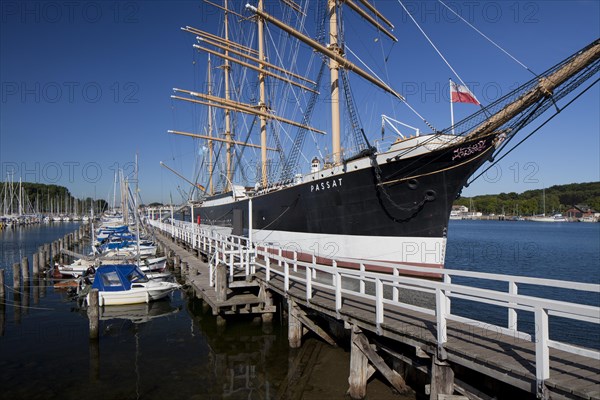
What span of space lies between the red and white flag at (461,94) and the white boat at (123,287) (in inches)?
528

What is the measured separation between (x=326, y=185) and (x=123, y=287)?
389 inches

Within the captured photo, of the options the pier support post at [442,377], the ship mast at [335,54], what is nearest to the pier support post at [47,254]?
the ship mast at [335,54]

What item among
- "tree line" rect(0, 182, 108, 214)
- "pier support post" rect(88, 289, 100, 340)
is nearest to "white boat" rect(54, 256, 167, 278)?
"pier support post" rect(88, 289, 100, 340)

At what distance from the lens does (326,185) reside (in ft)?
64.4

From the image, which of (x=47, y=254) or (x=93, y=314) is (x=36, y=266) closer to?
(x=47, y=254)

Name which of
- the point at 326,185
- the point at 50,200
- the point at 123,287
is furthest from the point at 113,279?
the point at 50,200

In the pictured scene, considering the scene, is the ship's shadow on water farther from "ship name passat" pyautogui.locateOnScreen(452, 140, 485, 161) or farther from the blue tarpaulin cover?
the blue tarpaulin cover

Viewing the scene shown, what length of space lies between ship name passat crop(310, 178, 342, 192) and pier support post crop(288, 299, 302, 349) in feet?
29.6

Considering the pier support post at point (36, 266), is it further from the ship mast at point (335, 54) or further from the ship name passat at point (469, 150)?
the ship name passat at point (469, 150)

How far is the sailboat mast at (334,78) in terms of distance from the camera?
2181 cm

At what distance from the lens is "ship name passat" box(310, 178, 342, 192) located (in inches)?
745

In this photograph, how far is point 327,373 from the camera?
9.14m

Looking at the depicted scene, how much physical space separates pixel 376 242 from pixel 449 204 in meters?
3.43

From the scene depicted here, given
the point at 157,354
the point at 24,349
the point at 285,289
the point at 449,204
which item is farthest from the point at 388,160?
the point at 24,349
